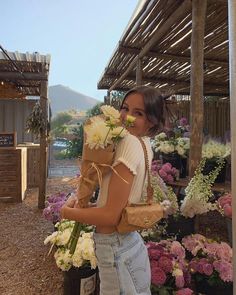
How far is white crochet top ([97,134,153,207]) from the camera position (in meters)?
1.03

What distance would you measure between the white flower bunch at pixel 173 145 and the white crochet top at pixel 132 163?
1901 millimetres

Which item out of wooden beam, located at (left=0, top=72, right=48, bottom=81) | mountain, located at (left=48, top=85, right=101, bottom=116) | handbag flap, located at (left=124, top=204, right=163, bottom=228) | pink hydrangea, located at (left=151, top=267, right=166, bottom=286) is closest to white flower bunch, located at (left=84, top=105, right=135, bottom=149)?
handbag flap, located at (left=124, top=204, right=163, bottom=228)

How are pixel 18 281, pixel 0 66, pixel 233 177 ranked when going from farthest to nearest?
pixel 0 66, pixel 18 281, pixel 233 177

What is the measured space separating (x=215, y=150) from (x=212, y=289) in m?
1.23

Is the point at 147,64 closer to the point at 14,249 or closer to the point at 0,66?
the point at 0,66

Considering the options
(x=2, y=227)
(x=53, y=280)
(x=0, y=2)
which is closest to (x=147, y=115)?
(x=53, y=280)

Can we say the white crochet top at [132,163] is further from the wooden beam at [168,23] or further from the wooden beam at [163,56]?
the wooden beam at [163,56]

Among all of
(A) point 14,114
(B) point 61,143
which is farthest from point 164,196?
(B) point 61,143

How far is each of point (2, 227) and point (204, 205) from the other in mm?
2749

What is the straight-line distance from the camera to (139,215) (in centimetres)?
107

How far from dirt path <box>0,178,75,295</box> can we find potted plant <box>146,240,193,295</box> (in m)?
0.84

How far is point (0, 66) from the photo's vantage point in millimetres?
4957

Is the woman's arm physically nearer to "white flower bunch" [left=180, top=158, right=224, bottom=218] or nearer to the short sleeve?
the short sleeve

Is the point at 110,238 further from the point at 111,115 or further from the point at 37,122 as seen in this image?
the point at 37,122
